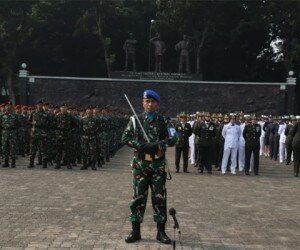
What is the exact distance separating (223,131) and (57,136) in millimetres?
5450

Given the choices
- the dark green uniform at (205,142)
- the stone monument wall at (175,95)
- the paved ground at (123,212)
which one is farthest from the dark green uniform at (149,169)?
the stone monument wall at (175,95)

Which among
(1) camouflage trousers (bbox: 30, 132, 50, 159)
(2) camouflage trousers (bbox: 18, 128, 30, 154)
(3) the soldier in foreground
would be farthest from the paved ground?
(2) camouflage trousers (bbox: 18, 128, 30, 154)

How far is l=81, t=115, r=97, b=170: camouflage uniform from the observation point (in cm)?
1597

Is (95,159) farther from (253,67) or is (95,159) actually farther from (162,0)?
(253,67)

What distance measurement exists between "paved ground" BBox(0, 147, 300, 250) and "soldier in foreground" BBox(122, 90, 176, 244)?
0.29 metres

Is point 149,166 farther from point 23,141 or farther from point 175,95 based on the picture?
point 175,95

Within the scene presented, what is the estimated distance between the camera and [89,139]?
16062mm

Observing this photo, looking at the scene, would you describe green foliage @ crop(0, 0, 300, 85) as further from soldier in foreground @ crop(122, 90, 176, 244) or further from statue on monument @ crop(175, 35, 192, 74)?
soldier in foreground @ crop(122, 90, 176, 244)

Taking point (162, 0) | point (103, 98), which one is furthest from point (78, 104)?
point (162, 0)

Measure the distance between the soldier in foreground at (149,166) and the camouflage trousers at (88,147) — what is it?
30.4ft

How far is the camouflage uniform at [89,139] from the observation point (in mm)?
15969

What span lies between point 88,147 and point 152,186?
9.44 m

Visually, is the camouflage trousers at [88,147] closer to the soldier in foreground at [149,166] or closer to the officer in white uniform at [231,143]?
the officer in white uniform at [231,143]

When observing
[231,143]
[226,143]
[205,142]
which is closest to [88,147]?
[205,142]
